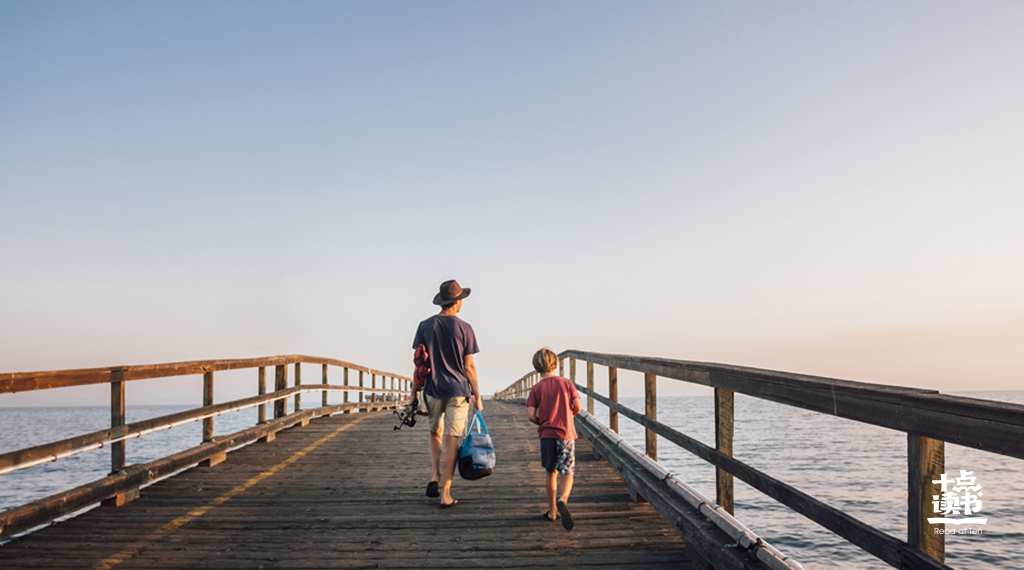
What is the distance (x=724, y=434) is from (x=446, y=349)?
284 cm

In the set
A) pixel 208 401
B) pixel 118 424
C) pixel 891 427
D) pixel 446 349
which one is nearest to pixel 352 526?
pixel 446 349

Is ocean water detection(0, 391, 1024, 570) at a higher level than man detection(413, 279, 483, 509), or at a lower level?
lower

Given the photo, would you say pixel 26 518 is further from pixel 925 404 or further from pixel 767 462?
pixel 767 462

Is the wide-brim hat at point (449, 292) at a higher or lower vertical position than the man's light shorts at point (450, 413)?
higher

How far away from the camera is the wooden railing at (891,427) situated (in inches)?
74.4

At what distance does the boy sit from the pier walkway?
36 centimetres

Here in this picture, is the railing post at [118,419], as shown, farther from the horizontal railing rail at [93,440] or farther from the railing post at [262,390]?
the railing post at [262,390]

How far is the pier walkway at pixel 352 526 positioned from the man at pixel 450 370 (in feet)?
1.78

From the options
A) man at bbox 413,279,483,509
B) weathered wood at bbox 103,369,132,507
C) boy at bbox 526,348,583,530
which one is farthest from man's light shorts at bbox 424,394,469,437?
weathered wood at bbox 103,369,132,507

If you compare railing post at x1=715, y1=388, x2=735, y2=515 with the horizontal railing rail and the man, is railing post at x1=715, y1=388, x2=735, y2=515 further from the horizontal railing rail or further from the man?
the horizontal railing rail

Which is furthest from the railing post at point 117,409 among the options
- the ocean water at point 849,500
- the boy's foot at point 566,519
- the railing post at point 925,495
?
the ocean water at point 849,500

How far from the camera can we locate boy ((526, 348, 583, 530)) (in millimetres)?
5117

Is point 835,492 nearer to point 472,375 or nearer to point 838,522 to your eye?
point 472,375

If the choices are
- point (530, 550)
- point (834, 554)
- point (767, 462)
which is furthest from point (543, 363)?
point (767, 462)
